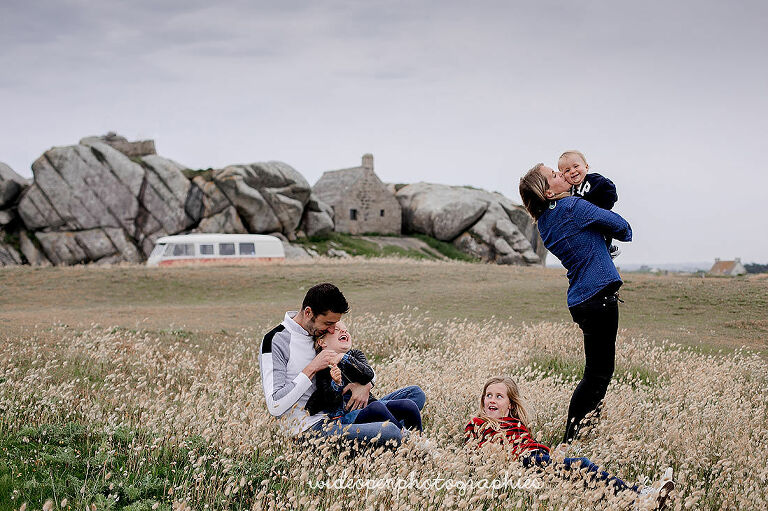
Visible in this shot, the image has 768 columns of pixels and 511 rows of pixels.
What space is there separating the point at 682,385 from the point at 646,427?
6.68ft

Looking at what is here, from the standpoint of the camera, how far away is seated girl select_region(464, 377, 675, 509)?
4520mm

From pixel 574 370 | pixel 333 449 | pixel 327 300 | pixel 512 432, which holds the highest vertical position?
pixel 327 300

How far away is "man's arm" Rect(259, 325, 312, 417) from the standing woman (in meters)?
2.58

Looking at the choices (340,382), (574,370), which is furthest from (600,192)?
(574,370)

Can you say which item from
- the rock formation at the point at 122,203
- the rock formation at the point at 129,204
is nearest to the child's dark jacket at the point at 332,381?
the rock formation at the point at 122,203

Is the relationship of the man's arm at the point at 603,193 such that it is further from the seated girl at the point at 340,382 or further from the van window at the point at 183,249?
the van window at the point at 183,249

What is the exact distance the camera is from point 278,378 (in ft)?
16.4

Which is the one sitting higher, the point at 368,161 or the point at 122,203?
the point at 368,161

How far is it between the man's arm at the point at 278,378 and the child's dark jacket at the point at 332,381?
10.4 inches

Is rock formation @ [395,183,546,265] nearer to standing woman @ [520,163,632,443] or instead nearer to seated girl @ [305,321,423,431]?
standing woman @ [520,163,632,443]

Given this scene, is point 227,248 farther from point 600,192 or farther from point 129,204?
point 600,192

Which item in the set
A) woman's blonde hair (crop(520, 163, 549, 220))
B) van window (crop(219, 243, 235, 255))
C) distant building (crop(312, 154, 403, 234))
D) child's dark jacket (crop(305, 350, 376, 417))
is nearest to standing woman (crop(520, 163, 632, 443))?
woman's blonde hair (crop(520, 163, 549, 220))

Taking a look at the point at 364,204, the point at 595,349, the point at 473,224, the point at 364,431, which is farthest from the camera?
the point at 364,204

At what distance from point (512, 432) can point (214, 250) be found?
30104 millimetres
